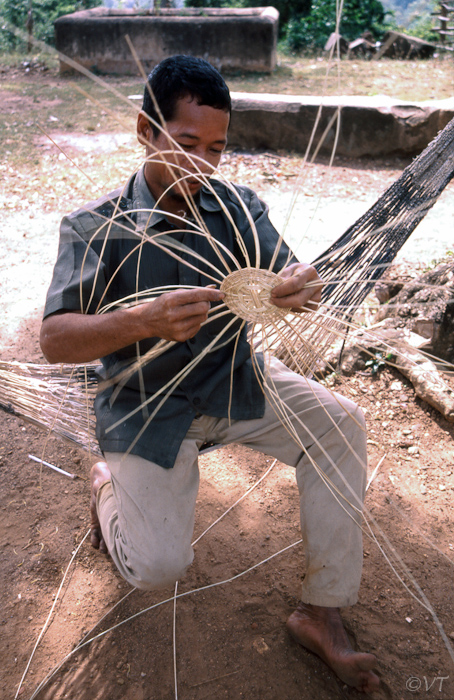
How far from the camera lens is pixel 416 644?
1407 millimetres

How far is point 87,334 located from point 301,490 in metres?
0.67

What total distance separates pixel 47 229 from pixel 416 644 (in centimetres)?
336

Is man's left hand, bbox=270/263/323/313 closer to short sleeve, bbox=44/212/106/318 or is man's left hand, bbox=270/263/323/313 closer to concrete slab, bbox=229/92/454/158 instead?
short sleeve, bbox=44/212/106/318

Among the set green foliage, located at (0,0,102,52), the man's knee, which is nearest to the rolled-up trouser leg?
the man's knee

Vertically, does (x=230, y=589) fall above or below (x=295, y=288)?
below

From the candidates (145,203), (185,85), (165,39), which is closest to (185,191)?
(145,203)

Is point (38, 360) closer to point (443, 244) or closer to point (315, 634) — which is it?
point (315, 634)

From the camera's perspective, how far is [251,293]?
1.19 m

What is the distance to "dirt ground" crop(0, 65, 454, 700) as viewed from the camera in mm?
1329

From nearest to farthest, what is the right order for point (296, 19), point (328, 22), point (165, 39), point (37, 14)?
point (165, 39), point (37, 14), point (328, 22), point (296, 19)

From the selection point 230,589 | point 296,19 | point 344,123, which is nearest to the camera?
point 230,589

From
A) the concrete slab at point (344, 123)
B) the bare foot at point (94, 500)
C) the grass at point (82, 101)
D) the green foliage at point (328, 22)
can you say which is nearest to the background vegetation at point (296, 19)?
the green foliage at point (328, 22)

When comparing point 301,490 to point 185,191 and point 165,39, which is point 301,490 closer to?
point 185,191

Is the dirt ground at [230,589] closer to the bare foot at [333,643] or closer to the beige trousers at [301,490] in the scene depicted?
the bare foot at [333,643]
